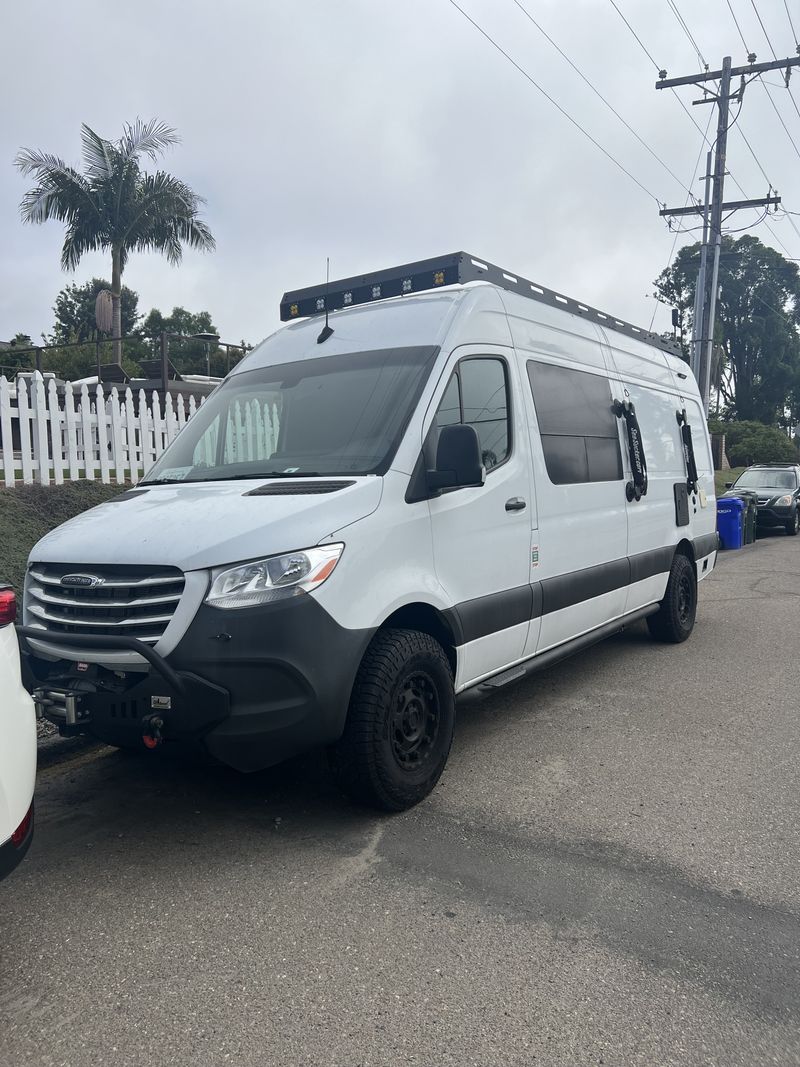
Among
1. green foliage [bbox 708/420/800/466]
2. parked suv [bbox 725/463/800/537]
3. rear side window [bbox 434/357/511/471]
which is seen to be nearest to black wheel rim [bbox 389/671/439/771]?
rear side window [bbox 434/357/511/471]

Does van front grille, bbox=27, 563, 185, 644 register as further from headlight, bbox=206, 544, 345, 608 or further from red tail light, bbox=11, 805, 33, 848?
red tail light, bbox=11, 805, 33, 848

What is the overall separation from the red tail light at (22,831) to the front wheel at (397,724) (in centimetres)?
129

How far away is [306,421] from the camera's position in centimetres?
438

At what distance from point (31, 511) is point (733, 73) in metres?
22.1

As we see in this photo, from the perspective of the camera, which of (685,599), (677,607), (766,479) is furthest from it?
(766,479)

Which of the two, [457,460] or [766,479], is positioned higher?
[457,460]

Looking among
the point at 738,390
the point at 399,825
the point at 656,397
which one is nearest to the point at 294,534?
the point at 399,825

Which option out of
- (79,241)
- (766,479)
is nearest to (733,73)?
(766,479)

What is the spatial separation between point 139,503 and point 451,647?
5.47 feet

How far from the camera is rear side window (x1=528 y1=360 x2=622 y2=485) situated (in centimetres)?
517

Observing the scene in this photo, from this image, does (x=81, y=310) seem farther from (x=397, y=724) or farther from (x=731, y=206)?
(x=397, y=724)

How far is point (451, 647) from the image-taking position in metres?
4.20

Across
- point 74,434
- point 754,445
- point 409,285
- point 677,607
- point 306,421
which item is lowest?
point 677,607

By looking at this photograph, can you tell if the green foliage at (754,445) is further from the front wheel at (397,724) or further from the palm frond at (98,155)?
the front wheel at (397,724)
